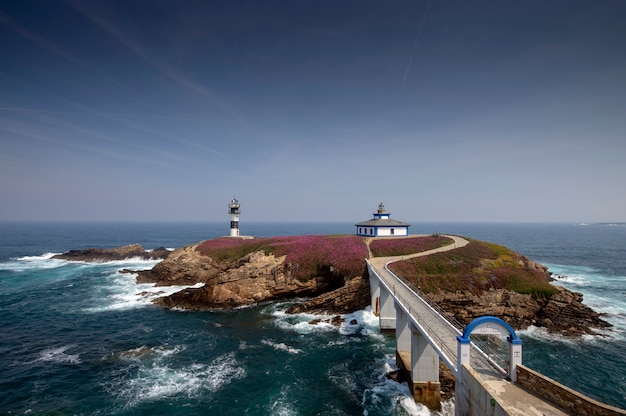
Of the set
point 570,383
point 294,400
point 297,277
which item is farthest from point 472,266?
point 294,400

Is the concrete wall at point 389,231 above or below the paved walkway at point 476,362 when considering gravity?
above

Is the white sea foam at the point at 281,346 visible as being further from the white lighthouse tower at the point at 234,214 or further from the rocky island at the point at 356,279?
the white lighthouse tower at the point at 234,214

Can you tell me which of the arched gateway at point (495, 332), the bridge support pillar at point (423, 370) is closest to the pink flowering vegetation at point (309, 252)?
the bridge support pillar at point (423, 370)

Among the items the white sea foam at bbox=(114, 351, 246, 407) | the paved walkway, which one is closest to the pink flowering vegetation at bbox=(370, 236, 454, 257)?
the paved walkway

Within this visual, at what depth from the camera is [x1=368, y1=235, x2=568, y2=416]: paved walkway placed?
42.4ft

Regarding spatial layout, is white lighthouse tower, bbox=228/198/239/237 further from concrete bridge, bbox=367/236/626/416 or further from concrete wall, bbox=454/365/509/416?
concrete wall, bbox=454/365/509/416

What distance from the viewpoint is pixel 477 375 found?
14.8 metres

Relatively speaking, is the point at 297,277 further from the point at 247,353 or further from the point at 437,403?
the point at 437,403

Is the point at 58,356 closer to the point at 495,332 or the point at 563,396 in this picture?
the point at 495,332

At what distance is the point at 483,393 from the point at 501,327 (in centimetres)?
382

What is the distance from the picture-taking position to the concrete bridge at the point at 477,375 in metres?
12.8

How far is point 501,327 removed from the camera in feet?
52.4

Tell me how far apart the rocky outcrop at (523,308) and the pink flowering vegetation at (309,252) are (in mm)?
13692

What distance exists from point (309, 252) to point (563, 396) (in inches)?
1599
